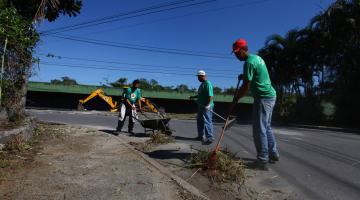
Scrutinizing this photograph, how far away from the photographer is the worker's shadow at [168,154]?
6.81 meters

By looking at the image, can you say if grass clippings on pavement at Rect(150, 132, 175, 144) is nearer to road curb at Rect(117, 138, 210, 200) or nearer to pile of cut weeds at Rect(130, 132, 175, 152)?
pile of cut weeds at Rect(130, 132, 175, 152)

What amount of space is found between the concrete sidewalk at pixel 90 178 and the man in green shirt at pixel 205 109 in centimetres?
210

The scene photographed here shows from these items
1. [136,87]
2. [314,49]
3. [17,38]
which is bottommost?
[136,87]

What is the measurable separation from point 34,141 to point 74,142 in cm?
88

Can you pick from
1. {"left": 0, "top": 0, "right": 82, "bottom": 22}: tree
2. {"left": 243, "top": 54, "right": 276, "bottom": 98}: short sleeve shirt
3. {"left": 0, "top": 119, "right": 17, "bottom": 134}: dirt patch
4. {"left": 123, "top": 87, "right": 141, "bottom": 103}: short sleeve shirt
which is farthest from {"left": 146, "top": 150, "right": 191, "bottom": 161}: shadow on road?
{"left": 0, "top": 0, "right": 82, "bottom": 22}: tree

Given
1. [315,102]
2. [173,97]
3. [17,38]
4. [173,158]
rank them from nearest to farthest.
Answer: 1. [173,158]
2. [17,38]
3. [315,102]
4. [173,97]

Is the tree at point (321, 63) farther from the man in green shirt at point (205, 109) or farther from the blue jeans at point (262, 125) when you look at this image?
the blue jeans at point (262, 125)

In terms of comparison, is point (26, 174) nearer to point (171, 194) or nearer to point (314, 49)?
point (171, 194)

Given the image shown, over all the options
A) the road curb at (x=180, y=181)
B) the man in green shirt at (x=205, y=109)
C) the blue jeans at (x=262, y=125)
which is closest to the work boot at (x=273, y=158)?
the blue jeans at (x=262, y=125)

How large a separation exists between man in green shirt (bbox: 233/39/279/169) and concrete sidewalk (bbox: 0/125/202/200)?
1.56 meters

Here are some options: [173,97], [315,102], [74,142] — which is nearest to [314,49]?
[315,102]

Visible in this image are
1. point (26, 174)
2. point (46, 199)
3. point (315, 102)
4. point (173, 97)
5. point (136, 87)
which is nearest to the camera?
point (46, 199)

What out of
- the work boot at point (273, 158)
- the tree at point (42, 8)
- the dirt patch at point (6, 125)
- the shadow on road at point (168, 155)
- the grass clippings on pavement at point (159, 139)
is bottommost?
the shadow on road at point (168, 155)

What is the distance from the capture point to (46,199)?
427 cm
